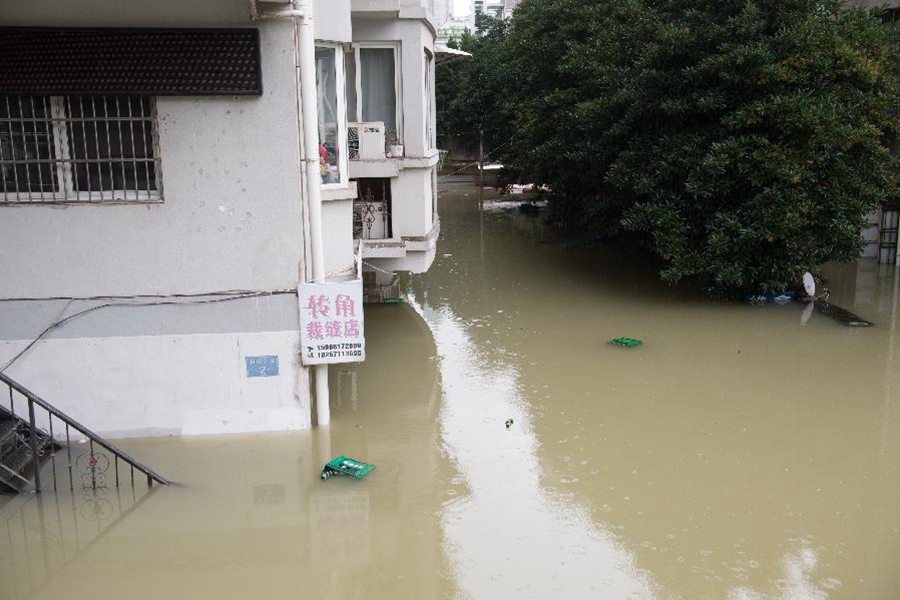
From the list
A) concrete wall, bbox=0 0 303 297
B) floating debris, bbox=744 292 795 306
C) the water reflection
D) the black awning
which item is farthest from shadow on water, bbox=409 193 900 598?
the black awning

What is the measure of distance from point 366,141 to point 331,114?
1795mm

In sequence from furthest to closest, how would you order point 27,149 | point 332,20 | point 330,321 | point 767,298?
1. point 767,298
2. point 332,20
3. point 330,321
4. point 27,149

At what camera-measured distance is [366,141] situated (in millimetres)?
11555

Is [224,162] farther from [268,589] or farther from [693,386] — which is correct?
[693,386]

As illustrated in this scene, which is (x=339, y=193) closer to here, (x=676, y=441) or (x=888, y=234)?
(x=676, y=441)

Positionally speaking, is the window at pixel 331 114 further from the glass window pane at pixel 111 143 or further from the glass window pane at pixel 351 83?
the glass window pane at pixel 351 83

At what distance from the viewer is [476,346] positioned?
42.4ft

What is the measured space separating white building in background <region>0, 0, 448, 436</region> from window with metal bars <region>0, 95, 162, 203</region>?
0.01 m

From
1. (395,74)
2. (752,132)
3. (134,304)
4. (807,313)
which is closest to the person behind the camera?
(134,304)

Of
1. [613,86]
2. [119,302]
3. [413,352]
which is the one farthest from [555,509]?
[613,86]

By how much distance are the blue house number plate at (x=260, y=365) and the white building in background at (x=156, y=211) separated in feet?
0.04

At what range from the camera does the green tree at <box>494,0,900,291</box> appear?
13.4 metres

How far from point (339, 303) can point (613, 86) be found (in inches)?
369

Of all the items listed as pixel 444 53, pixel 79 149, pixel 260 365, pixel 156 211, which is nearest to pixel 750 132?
pixel 444 53
